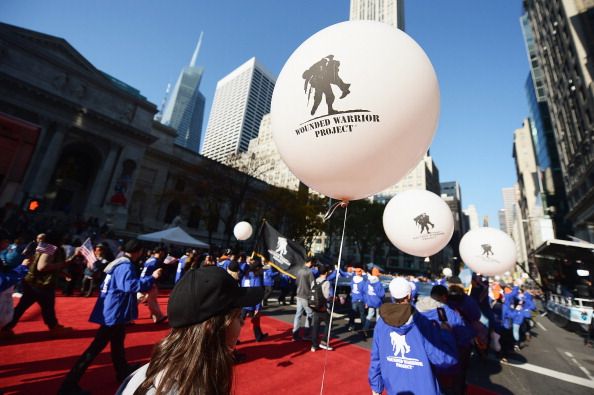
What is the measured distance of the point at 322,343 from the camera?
6523 mm

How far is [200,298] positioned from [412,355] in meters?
2.37

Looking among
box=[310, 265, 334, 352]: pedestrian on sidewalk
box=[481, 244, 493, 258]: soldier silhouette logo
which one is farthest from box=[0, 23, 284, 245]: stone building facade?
box=[481, 244, 493, 258]: soldier silhouette logo

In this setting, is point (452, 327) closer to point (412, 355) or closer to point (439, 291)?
point (439, 291)

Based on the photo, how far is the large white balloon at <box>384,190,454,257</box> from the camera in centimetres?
462

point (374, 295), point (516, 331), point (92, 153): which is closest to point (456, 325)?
point (374, 295)

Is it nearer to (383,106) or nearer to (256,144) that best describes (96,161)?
(383,106)

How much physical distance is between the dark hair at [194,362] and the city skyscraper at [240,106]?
79.9m

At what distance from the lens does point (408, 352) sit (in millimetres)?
2533

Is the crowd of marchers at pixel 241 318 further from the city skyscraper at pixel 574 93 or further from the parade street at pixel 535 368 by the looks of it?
the city skyscraper at pixel 574 93

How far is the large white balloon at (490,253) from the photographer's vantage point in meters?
5.96

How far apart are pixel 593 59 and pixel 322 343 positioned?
37332 millimetres

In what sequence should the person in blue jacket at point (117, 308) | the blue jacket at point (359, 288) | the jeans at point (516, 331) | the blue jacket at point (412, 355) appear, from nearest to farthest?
the blue jacket at point (412, 355)
the person in blue jacket at point (117, 308)
the jeans at point (516, 331)
the blue jacket at point (359, 288)

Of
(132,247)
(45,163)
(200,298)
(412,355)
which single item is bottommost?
(412,355)

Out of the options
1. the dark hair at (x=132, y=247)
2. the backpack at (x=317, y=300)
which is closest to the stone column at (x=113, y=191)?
the dark hair at (x=132, y=247)
